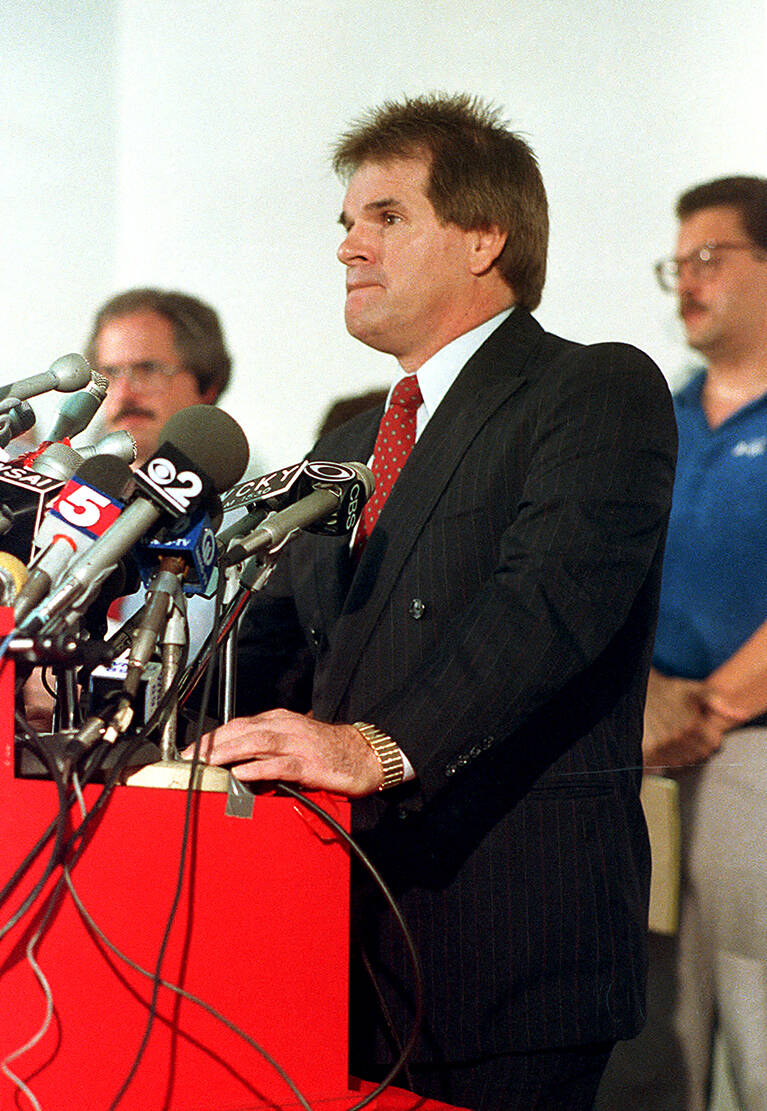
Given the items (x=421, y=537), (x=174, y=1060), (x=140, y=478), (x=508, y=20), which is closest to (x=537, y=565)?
(x=421, y=537)

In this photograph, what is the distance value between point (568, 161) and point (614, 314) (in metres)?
0.35

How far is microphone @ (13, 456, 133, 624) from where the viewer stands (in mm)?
985

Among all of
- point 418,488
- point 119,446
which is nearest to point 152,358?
point 418,488

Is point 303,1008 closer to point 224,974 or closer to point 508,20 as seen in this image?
point 224,974

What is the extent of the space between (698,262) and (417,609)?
1224 millimetres

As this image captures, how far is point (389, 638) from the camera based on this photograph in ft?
4.88

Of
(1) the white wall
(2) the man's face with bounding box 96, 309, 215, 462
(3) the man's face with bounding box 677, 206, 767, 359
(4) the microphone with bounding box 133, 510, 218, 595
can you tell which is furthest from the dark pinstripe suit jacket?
(2) the man's face with bounding box 96, 309, 215, 462

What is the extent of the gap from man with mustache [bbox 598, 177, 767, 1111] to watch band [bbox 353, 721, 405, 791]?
1119 mm

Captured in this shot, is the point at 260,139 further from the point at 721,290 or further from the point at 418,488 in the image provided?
the point at 418,488

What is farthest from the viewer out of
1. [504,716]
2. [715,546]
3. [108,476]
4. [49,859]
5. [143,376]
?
[143,376]

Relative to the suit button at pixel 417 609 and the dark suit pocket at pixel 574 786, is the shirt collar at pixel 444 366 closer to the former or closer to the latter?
the suit button at pixel 417 609

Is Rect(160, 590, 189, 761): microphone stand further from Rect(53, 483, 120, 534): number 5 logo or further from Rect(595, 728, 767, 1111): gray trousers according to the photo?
Rect(595, 728, 767, 1111): gray trousers

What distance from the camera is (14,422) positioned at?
1270 millimetres

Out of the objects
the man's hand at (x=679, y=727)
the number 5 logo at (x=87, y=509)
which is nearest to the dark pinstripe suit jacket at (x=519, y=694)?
the number 5 logo at (x=87, y=509)
